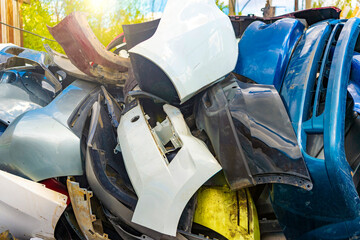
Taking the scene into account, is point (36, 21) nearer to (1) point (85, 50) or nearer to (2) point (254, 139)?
(1) point (85, 50)

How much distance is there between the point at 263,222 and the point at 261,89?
2.55ft

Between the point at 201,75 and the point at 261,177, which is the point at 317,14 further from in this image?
the point at 261,177

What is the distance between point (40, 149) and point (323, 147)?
1.61m

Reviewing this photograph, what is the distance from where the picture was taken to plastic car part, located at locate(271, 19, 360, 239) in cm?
186

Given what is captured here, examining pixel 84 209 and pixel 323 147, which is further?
pixel 84 209

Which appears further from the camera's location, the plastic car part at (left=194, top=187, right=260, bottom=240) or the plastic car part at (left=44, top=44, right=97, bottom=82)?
the plastic car part at (left=44, top=44, right=97, bottom=82)

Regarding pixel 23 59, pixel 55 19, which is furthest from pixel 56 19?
pixel 23 59

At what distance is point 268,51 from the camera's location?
7.91ft

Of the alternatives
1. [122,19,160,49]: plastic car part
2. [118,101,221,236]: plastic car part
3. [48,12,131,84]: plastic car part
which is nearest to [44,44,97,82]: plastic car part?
[48,12,131,84]: plastic car part

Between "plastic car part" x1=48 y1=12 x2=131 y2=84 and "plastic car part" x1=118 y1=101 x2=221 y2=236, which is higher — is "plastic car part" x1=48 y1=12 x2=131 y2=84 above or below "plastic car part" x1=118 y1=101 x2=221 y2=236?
above

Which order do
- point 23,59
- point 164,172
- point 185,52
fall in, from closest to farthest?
1. point 164,172
2. point 185,52
3. point 23,59

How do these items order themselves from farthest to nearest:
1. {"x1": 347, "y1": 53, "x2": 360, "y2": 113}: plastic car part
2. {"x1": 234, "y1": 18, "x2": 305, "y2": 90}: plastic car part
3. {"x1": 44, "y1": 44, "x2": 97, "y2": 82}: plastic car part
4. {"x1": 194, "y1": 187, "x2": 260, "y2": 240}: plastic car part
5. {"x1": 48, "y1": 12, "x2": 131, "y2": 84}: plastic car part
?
{"x1": 44, "y1": 44, "x2": 97, "y2": 82}: plastic car part, {"x1": 48, "y1": 12, "x2": 131, "y2": 84}: plastic car part, {"x1": 234, "y1": 18, "x2": 305, "y2": 90}: plastic car part, {"x1": 347, "y1": 53, "x2": 360, "y2": 113}: plastic car part, {"x1": 194, "y1": 187, "x2": 260, "y2": 240}: plastic car part

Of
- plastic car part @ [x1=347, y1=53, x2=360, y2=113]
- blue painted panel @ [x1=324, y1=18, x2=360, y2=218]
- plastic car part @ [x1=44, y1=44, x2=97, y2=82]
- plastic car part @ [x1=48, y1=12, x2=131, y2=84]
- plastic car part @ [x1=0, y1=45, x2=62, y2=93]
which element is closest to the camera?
blue painted panel @ [x1=324, y1=18, x2=360, y2=218]

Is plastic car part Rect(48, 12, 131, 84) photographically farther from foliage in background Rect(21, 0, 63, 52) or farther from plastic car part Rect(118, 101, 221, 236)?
foliage in background Rect(21, 0, 63, 52)
